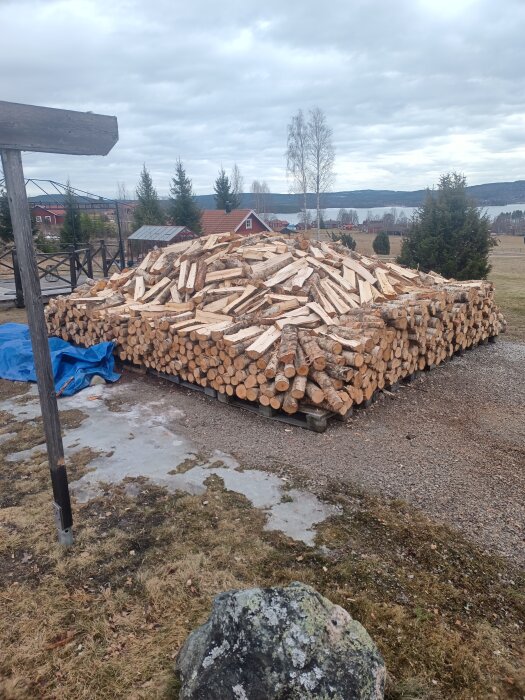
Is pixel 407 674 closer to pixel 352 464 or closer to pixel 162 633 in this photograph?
pixel 162 633

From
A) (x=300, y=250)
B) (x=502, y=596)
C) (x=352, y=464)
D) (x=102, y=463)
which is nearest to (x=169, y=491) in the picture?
(x=102, y=463)

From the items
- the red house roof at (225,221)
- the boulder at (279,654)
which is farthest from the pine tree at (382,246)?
the boulder at (279,654)

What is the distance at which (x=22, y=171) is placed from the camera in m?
3.35

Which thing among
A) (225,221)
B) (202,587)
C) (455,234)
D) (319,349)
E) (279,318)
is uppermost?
(225,221)

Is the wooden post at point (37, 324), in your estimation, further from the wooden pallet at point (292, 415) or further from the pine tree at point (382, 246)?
the pine tree at point (382, 246)

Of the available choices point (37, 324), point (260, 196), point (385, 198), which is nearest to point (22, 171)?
point (37, 324)

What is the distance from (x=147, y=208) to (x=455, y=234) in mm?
24414

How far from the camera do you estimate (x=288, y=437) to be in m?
5.75

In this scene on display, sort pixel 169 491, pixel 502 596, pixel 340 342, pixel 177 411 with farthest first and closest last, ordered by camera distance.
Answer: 1. pixel 177 411
2. pixel 340 342
3. pixel 169 491
4. pixel 502 596

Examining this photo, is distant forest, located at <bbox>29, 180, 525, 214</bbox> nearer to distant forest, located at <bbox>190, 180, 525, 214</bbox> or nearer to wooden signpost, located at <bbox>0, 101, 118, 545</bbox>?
distant forest, located at <bbox>190, 180, 525, 214</bbox>

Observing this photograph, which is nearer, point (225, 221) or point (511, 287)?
point (511, 287)

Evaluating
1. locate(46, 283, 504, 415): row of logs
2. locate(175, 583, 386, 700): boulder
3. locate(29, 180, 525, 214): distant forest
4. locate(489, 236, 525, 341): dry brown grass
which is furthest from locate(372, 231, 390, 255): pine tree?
locate(29, 180, 525, 214): distant forest

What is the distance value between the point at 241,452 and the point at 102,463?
1.56m

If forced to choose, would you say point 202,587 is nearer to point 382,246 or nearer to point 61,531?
point 61,531
